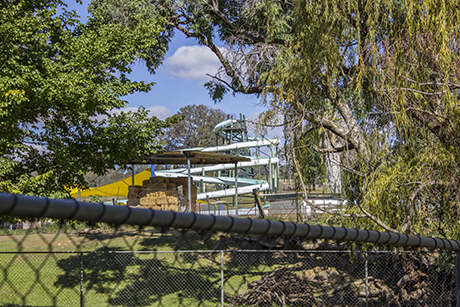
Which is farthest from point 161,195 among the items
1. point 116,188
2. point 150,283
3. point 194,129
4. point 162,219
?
point 194,129

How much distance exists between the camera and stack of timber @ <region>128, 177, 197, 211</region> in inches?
662

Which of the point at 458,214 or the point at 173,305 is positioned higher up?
the point at 458,214

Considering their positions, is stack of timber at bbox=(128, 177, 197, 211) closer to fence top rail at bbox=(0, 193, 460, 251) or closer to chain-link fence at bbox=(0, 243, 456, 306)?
chain-link fence at bbox=(0, 243, 456, 306)

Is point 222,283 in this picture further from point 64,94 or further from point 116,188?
point 116,188

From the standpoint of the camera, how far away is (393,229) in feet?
17.3

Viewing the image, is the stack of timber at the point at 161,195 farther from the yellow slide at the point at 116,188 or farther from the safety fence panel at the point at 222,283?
the safety fence panel at the point at 222,283

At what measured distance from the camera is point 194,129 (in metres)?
63.4

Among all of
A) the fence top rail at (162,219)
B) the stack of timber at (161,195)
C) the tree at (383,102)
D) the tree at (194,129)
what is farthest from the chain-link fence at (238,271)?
the tree at (194,129)

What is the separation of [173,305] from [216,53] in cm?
816

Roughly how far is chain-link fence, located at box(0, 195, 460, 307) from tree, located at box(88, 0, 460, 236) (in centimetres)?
73

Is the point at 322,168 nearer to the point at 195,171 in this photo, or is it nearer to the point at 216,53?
the point at 216,53

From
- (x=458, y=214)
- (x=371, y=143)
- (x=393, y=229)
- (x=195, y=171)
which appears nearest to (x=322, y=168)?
(x=371, y=143)

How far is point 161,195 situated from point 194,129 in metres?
47.0

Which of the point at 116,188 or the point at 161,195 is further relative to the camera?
the point at 116,188
